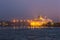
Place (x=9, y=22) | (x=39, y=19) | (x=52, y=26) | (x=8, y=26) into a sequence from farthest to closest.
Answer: (x=39, y=19)
(x=52, y=26)
(x=9, y=22)
(x=8, y=26)

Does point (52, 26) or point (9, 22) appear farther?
point (52, 26)

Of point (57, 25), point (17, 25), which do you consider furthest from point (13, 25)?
point (57, 25)

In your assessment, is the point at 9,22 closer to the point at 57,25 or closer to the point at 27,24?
the point at 27,24

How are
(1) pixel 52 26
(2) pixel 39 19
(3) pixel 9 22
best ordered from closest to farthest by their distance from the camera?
(3) pixel 9 22 < (1) pixel 52 26 < (2) pixel 39 19

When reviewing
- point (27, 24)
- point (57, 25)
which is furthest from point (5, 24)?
point (57, 25)

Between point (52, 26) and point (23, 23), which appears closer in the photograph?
point (23, 23)

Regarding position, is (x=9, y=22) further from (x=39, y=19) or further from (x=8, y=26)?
(x=39, y=19)

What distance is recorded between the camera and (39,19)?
114 metres

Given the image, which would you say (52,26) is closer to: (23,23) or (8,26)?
(23,23)

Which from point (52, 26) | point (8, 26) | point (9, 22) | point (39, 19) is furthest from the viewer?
point (39, 19)

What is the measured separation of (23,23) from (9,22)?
174 inches

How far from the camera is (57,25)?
9288 cm

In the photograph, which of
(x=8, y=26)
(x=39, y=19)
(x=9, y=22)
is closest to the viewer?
(x=8, y=26)

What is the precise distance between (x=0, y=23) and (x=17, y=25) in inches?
217
